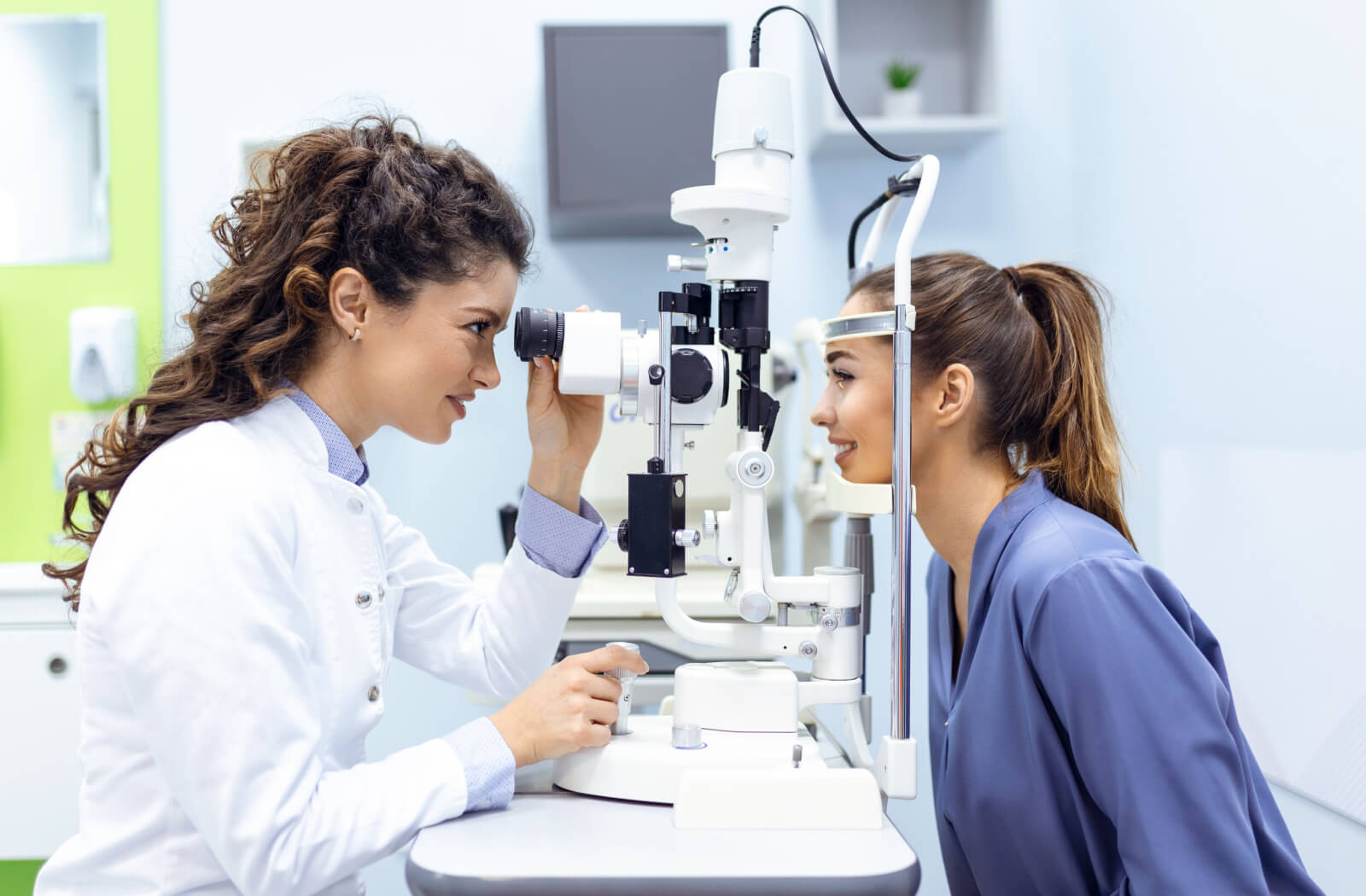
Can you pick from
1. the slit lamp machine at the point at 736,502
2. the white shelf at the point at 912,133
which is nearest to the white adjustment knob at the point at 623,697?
the slit lamp machine at the point at 736,502

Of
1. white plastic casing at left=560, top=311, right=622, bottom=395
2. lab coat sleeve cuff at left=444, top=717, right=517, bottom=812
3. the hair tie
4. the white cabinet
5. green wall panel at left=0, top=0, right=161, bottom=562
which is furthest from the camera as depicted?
green wall panel at left=0, top=0, right=161, bottom=562

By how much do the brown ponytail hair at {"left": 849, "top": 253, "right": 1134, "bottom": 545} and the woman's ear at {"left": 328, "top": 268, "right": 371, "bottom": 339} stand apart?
0.61 meters

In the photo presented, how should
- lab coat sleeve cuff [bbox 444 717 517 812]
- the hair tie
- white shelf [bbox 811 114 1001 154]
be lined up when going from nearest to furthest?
lab coat sleeve cuff [bbox 444 717 517 812] < the hair tie < white shelf [bbox 811 114 1001 154]

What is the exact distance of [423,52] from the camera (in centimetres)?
227

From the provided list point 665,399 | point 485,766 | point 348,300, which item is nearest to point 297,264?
point 348,300

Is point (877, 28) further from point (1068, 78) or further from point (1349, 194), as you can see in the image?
point (1349, 194)

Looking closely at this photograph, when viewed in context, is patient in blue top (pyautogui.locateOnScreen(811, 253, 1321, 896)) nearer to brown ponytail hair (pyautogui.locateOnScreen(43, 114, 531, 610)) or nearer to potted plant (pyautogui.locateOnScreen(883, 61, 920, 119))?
brown ponytail hair (pyautogui.locateOnScreen(43, 114, 531, 610))

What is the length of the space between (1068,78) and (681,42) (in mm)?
943

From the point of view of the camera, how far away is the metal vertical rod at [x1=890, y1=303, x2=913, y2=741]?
33.5 inches

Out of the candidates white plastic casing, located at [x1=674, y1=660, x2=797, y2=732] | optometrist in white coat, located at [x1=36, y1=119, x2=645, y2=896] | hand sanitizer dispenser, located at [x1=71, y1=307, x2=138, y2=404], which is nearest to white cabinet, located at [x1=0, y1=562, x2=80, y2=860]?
hand sanitizer dispenser, located at [x1=71, y1=307, x2=138, y2=404]

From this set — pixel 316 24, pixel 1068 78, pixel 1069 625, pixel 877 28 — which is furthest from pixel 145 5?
pixel 1069 625

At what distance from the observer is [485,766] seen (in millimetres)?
855

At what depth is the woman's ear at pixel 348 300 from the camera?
101cm

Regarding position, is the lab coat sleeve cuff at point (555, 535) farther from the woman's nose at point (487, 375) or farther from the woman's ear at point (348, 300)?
the woman's ear at point (348, 300)
